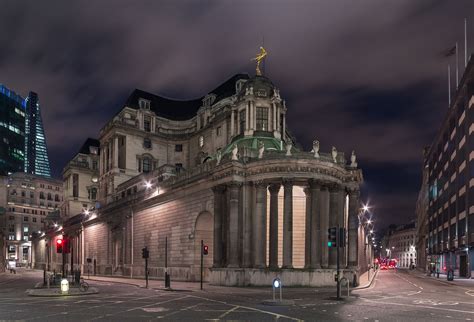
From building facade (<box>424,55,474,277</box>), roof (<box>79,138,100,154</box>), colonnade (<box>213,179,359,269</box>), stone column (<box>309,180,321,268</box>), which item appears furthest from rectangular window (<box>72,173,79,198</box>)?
stone column (<box>309,180,321,268</box>)

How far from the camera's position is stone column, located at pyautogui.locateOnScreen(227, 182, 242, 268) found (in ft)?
142

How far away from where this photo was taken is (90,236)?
288 ft

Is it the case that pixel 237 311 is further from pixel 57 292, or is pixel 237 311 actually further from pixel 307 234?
pixel 307 234

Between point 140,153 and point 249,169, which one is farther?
point 140,153

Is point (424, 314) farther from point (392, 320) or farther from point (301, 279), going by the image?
point (301, 279)

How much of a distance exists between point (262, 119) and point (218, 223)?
1766 centimetres

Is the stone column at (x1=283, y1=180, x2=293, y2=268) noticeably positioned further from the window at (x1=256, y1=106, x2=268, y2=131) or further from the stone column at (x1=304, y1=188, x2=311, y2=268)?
the window at (x1=256, y1=106, x2=268, y2=131)

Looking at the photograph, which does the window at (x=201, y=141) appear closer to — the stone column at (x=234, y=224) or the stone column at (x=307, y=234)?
the stone column at (x=234, y=224)

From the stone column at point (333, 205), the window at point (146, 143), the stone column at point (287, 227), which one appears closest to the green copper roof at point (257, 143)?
the stone column at point (333, 205)

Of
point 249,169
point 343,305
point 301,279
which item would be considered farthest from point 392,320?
point 249,169

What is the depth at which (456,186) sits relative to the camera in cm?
8300

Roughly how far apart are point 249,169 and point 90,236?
53.1 metres

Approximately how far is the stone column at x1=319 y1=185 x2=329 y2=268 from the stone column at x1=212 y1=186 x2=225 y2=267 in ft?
30.4

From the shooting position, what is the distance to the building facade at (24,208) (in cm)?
18100
